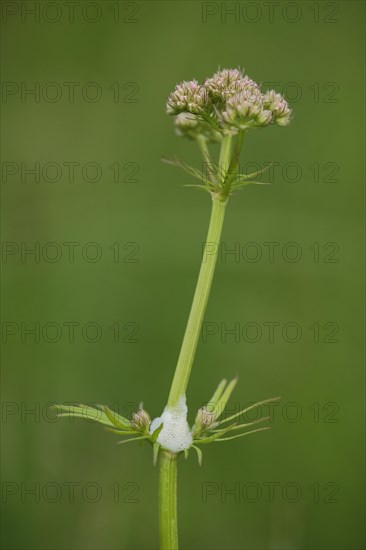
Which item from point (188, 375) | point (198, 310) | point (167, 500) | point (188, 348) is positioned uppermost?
point (198, 310)

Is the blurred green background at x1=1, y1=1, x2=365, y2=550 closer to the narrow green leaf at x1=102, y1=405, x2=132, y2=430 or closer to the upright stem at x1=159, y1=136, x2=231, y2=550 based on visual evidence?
the upright stem at x1=159, y1=136, x2=231, y2=550

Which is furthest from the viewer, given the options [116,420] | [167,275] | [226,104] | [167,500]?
[167,275]

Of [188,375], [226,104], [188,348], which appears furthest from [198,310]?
[226,104]

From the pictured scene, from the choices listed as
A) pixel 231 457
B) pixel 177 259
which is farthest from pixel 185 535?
pixel 177 259

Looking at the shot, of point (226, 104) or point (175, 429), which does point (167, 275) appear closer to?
point (226, 104)

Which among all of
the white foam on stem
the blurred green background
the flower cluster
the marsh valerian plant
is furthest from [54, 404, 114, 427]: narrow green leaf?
the blurred green background

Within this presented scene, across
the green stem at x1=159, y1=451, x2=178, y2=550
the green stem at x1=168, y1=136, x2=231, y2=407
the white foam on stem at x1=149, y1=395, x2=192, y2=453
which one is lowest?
the green stem at x1=159, y1=451, x2=178, y2=550
